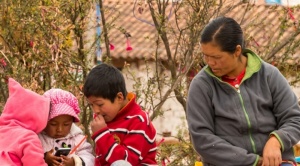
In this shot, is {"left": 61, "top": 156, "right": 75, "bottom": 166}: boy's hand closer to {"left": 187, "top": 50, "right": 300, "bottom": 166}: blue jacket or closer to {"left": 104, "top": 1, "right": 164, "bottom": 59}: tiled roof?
{"left": 187, "top": 50, "right": 300, "bottom": 166}: blue jacket

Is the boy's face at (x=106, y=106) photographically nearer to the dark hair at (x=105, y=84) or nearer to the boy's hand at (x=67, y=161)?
the dark hair at (x=105, y=84)

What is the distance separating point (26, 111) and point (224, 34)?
51.7 inches

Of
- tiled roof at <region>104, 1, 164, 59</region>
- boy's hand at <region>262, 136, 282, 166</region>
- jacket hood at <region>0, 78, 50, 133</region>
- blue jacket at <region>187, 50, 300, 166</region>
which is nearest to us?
boy's hand at <region>262, 136, 282, 166</region>

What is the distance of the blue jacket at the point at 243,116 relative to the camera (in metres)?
5.61

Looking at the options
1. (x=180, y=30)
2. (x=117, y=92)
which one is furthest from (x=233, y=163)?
(x=180, y=30)

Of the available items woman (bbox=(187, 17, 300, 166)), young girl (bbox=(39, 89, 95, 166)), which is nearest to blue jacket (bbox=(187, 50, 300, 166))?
Answer: woman (bbox=(187, 17, 300, 166))

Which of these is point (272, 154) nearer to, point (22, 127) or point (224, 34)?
point (224, 34)

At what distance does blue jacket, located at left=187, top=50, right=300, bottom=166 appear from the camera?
221 inches

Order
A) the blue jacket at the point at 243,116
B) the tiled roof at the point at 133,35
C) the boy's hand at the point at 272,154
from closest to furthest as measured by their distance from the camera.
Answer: the boy's hand at the point at 272,154 < the blue jacket at the point at 243,116 < the tiled roof at the point at 133,35

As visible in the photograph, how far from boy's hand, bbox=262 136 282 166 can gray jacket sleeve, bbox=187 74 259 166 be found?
7 cm

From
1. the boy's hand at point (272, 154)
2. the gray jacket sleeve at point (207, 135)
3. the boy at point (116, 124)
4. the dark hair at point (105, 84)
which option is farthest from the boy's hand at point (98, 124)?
the boy's hand at point (272, 154)

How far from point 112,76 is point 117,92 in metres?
0.11

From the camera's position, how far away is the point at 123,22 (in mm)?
26766

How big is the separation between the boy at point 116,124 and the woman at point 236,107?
0.32m
